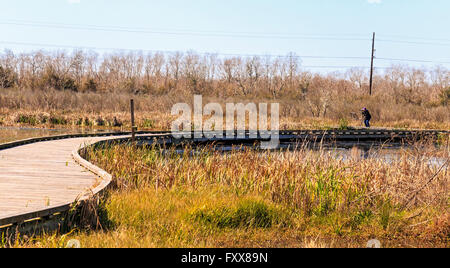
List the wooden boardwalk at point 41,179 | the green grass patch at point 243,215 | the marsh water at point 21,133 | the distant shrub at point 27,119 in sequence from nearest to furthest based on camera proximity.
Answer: the wooden boardwalk at point 41,179, the green grass patch at point 243,215, the marsh water at point 21,133, the distant shrub at point 27,119

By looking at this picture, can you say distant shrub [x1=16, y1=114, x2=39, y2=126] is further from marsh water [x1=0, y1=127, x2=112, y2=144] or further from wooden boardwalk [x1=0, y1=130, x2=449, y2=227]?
wooden boardwalk [x1=0, y1=130, x2=449, y2=227]

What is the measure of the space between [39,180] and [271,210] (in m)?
3.94

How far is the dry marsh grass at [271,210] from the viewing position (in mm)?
5957

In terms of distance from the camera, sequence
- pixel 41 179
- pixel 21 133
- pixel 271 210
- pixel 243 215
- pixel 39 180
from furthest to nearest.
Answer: pixel 21 133
pixel 41 179
pixel 39 180
pixel 271 210
pixel 243 215

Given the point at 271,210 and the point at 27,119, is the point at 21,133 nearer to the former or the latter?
the point at 27,119

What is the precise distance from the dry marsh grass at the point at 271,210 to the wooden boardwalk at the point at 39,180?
52cm

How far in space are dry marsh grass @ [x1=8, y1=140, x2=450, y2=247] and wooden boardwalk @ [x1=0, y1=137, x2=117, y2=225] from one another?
1.71 ft

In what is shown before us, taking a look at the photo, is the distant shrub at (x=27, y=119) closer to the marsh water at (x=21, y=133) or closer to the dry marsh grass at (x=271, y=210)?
the marsh water at (x=21, y=133)

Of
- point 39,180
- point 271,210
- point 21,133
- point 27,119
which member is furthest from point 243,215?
point 27,119

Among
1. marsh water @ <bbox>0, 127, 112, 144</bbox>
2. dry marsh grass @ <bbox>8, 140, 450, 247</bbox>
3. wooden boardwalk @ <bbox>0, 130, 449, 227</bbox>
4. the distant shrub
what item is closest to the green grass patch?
dry marsh grass @ <bbox>8, 140, 450, 247</bbox>

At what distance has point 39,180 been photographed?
7867 millimetres

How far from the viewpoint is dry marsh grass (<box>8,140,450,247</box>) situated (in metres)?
5.96

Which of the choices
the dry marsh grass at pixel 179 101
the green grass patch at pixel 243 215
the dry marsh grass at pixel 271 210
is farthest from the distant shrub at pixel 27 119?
the green grass patch at pixel 243 215
